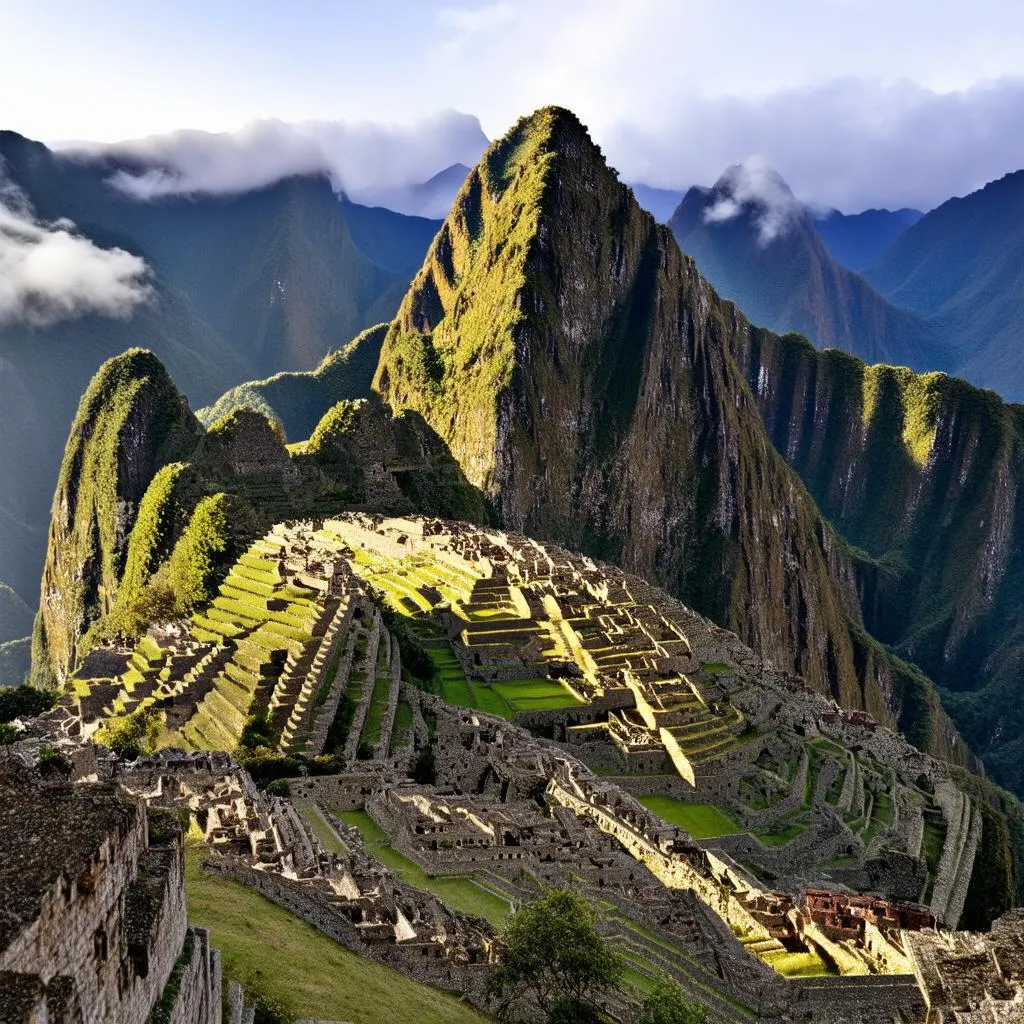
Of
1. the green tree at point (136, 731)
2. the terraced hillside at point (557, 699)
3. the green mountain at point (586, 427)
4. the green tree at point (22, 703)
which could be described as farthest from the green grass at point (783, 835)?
the green mountain at point (586, 427)

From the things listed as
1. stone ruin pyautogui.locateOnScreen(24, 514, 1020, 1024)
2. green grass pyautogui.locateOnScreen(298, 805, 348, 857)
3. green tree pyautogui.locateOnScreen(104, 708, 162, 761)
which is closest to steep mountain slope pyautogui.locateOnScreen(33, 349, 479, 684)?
stone ruin pyautogui.locateOnScreen(24, 514, 1020, 1024)

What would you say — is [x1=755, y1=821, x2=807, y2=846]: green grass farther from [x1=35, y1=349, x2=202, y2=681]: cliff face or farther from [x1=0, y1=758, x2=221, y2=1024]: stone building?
[x1=35, y1=349, x2=202, y2=681]: cliff face

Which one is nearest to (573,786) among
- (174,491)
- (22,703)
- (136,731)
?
(136,731)

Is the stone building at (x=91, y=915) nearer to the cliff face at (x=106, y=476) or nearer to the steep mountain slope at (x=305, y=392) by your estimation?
the cliff face at (x=106, y=476)

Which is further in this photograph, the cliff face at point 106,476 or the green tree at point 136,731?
the cliff face at point 106,476

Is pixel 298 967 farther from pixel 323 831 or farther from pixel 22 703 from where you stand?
pixel 22 703

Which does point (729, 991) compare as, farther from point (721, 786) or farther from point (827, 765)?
point (827, 765)

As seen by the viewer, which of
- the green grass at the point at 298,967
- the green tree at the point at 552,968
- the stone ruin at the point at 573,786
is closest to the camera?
the green grass at the point at 298,967

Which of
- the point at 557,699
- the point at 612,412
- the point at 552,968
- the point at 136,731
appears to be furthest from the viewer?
the point at 612,412
